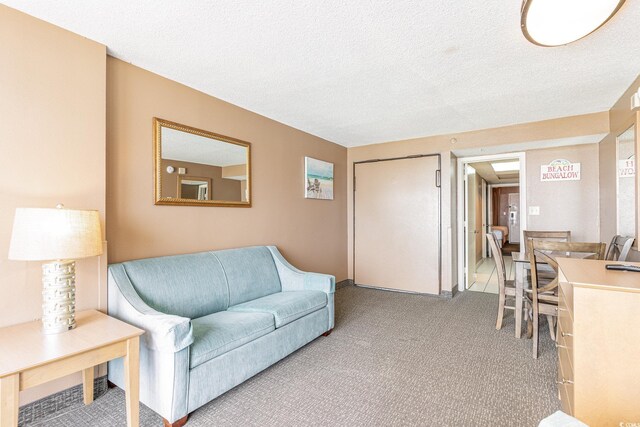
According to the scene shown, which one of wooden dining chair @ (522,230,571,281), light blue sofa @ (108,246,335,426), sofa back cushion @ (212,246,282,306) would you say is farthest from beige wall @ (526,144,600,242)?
sofa back cushion @ (212,246,282,306)

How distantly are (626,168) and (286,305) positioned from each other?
10.7ft

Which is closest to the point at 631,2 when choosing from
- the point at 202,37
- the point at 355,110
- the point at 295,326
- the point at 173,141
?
the point at 355,110

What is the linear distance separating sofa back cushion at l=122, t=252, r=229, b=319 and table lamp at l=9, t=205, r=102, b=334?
0.49 meters

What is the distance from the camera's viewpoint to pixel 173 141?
268 cm

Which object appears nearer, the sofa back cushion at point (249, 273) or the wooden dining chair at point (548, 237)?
the sofa back cushion at point (249, 273)

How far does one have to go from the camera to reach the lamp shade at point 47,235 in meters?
1.53

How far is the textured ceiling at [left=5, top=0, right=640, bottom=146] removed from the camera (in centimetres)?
178

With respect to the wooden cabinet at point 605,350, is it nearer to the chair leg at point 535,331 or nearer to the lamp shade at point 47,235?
the chair leg at point 535,331

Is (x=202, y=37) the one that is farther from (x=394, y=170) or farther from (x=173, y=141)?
(x=394, y=170)

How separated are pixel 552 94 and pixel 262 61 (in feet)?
8.99

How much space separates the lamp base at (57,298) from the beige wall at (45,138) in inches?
11.4

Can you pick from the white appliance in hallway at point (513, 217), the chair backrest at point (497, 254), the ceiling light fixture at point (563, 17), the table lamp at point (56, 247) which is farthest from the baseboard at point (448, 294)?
the white appliance in hallway at point (513, 217)

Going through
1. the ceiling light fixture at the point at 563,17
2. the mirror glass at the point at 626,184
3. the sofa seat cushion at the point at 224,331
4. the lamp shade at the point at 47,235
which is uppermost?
the ceiling light fixture at the point at 563,17

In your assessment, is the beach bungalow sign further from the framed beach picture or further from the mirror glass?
the framed beach picture
